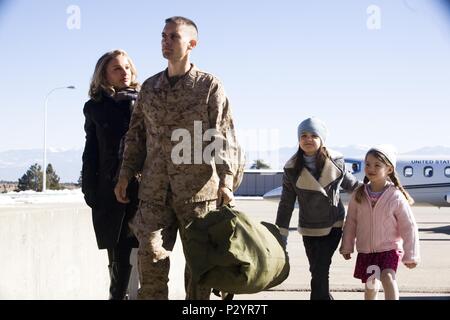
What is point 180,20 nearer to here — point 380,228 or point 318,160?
point 318,160

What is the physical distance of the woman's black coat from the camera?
5191mm

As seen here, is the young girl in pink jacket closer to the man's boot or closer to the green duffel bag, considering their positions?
the green duffel bag

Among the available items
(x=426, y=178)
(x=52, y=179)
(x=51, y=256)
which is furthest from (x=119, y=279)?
(x=52, y=179)

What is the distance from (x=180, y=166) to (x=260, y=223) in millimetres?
613

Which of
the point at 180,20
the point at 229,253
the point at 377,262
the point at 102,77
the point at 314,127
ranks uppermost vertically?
the point at 180,20

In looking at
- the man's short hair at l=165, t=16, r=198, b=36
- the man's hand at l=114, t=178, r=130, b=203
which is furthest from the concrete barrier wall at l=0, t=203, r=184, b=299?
the man's short hair at l=165, t=16, r=198, b=36

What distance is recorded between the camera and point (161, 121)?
4.64 meters

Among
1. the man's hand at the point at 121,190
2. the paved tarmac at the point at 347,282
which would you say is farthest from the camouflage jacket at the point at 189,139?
the paved tarmac at the point at 347,282

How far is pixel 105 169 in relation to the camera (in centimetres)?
524

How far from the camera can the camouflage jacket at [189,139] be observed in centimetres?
459

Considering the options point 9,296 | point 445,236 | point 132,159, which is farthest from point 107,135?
point 445,236

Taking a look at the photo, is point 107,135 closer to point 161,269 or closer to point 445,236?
point 161,269

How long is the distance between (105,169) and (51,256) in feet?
2.72

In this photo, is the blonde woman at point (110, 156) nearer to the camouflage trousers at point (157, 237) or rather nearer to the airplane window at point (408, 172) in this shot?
the camouflage trousers at point (157, 237)
